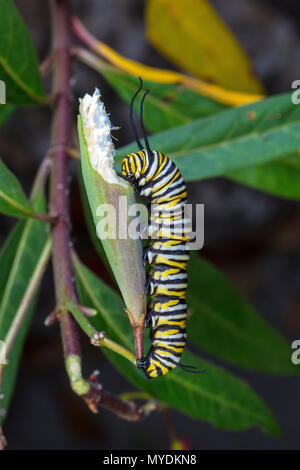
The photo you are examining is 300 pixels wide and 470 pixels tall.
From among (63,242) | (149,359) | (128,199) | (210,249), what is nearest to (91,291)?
(63,242)

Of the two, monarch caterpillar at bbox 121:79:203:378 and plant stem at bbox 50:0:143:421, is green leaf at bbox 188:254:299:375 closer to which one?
plant stem at bbox 50:0:143:421

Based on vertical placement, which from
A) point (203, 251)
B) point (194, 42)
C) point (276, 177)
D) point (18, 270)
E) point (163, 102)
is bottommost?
point (18, 270)

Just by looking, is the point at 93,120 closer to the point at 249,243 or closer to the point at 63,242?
the point at 63,242

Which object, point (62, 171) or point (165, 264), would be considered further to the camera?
point (62, 171)

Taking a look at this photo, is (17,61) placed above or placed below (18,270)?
above

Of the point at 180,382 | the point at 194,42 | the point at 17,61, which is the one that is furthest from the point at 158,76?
the point at 180,382

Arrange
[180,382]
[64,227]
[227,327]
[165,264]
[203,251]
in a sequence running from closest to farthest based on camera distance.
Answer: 1. [165,264]
2. [64,227]
3. [180,382]
4. [227,327]
5. [203,251]

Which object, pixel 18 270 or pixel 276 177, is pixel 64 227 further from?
pixel 276 177
